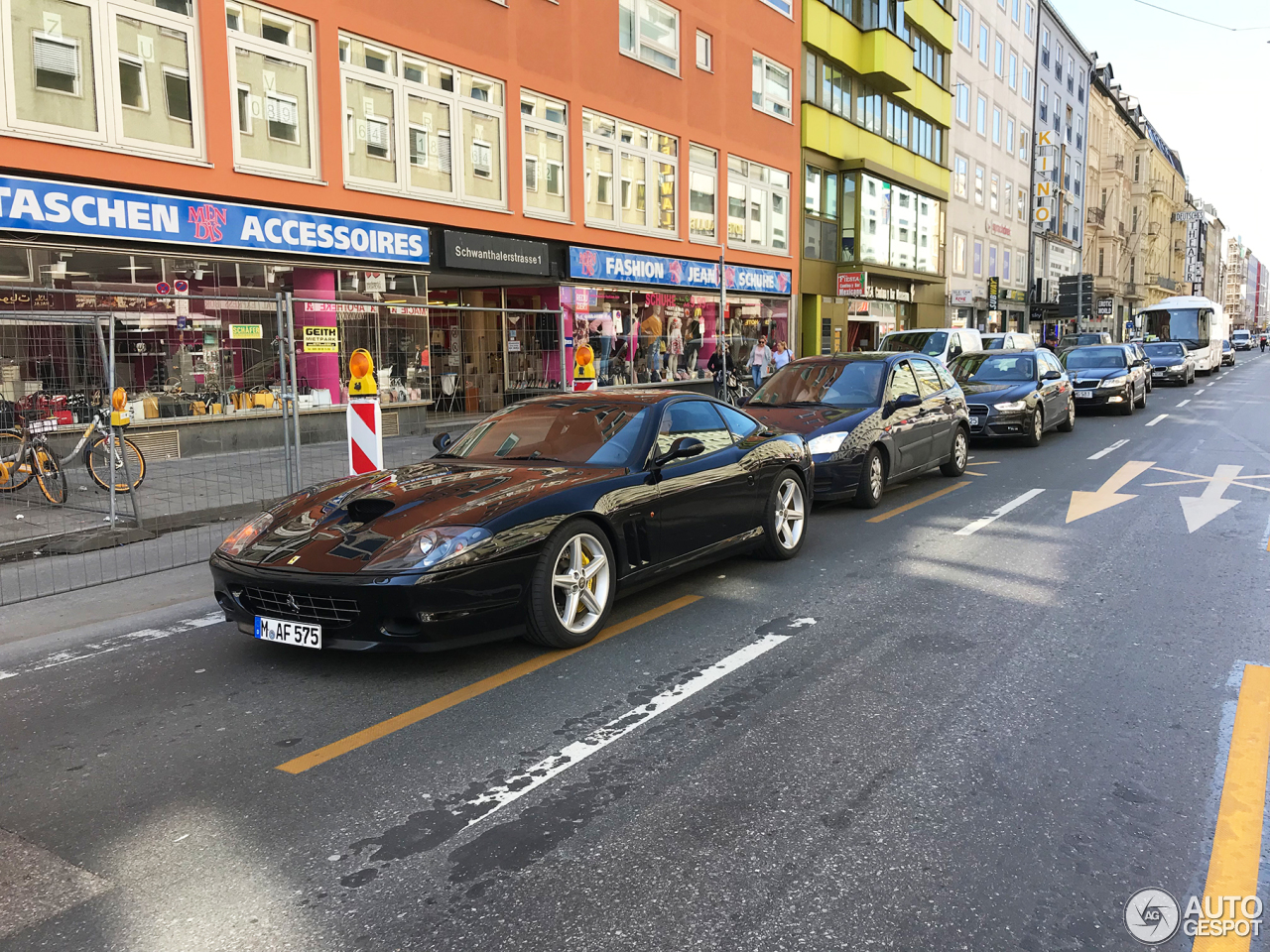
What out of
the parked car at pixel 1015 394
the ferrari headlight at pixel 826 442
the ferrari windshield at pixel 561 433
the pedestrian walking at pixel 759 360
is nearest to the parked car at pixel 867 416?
the ferrari headlight at pixel 826 442

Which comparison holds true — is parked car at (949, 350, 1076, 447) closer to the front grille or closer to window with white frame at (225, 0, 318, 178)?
window with white frame at (225, 0, 318, 178)

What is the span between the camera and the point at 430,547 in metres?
4.68

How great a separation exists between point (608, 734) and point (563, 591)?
1.31 metres

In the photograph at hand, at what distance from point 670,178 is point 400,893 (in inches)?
872

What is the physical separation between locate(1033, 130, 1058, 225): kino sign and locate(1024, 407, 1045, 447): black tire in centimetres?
3930

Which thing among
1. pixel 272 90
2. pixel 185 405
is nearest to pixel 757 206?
pixel 272 90

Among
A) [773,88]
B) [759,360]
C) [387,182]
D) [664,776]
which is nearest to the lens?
[664,776]

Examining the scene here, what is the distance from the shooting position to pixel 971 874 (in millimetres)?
2932

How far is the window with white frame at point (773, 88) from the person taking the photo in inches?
1041

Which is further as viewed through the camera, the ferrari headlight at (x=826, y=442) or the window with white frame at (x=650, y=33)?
the window with white frame at (x=650, y=33)

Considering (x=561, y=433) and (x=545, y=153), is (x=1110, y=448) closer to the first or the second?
(x=561, y=433)

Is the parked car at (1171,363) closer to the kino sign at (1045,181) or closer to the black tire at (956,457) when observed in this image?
the kino sign at (1045,181)

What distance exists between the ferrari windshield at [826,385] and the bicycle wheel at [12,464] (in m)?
6.87

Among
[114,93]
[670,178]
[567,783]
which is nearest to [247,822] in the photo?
[567,783]
